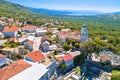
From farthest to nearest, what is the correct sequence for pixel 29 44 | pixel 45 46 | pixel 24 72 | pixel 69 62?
pixel 29 44
pixel 45 46
pixel 69 62
pixel 24 72

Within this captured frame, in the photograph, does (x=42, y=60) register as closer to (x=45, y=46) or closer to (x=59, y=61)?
(x=59, y=61)

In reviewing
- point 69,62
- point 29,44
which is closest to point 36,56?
point 69,62

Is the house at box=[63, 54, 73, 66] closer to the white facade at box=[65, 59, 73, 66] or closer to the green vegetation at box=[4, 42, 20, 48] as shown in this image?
the white facade at box=[65, 59, 73, 66]

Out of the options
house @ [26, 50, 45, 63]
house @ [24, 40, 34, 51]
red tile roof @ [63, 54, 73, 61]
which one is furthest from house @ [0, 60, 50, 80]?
house @ [24, 40, 34, 51]

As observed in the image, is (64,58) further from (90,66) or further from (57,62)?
(90,66)

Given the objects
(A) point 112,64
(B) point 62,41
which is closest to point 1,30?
(B) point 62,41

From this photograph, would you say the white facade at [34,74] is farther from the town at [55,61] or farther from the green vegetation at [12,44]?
the green vegetation at [12,44]

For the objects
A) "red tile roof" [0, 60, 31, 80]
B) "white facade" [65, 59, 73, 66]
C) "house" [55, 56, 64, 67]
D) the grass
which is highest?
"red tile roof" [0, 60, 31, 80]

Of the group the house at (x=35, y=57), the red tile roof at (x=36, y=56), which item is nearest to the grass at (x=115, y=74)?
the house at (x=35, y=57)
